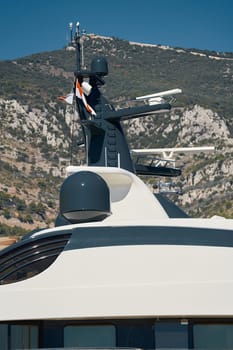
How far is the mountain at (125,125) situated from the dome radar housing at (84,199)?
7303 centimetres

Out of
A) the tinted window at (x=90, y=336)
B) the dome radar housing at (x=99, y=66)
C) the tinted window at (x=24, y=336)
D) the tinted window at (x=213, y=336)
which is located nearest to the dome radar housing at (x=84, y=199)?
the tinted window at (x=24, y=336)

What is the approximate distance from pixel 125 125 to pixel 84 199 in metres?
130

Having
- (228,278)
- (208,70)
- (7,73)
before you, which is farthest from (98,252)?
(208,70)

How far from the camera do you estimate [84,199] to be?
57.6ft

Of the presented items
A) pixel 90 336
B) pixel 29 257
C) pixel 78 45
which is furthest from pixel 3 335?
pixel 78 45

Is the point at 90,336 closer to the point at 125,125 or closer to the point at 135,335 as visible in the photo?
the point at 135,335

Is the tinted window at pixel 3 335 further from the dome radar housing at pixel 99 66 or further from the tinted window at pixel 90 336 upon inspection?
the dome radar housing at pixel 99 66

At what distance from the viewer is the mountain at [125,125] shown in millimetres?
119312

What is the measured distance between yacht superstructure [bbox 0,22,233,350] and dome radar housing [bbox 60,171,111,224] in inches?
45.0

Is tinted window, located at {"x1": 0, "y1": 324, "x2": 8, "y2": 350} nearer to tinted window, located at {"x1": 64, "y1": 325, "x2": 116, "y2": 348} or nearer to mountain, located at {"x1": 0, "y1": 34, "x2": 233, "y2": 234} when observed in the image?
tinted window, located at {"x1": 64, "y1": 325, "x2": 116, "y2": 348}

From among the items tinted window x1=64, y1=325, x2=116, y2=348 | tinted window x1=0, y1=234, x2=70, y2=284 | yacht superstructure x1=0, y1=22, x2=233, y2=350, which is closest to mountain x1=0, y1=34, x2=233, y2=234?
tinted window x1=0, y1=234, x2=70, y2=284

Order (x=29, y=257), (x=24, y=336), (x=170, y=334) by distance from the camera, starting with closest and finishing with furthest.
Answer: (x=170, y=334)
(x=24, y=336)
(x=29, y=257)

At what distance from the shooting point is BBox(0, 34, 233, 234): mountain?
11931 cm

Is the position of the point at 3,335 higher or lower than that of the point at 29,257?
lower
